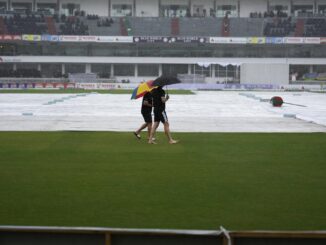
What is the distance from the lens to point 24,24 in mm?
81562

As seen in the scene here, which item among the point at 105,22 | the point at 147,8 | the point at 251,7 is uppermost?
the point at 251,7

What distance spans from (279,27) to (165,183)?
7846cm

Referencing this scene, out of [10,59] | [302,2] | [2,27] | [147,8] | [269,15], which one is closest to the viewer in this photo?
[10,59]

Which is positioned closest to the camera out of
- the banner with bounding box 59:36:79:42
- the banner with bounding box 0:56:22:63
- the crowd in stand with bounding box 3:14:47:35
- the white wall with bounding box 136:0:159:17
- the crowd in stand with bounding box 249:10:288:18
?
the banner with bounding box 0:56:22:63

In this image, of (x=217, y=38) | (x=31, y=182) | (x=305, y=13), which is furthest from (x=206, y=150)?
(x=305, y=13)

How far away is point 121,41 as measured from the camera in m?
81.1

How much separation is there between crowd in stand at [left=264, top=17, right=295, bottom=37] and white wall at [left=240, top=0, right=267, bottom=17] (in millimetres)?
4453

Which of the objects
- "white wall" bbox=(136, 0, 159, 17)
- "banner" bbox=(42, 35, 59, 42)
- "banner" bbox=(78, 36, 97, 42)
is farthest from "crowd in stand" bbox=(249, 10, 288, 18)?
"banner" bbox=(42, 35, 59, 42)

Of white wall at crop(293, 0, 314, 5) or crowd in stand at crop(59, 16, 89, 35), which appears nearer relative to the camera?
crowd in stand at crop(59, 16, 89, 35)

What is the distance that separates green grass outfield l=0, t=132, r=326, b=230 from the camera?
727cm

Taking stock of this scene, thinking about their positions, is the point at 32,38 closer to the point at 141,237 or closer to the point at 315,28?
the point at 315,28

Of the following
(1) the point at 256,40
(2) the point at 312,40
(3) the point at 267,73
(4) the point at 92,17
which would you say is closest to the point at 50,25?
(4) the point at 92,17

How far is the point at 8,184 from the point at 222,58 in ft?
244

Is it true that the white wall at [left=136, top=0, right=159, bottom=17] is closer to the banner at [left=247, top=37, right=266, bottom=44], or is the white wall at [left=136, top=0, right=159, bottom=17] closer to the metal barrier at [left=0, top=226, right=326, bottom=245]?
the banner at [left=247, top=37, right=266, bottom=44]
